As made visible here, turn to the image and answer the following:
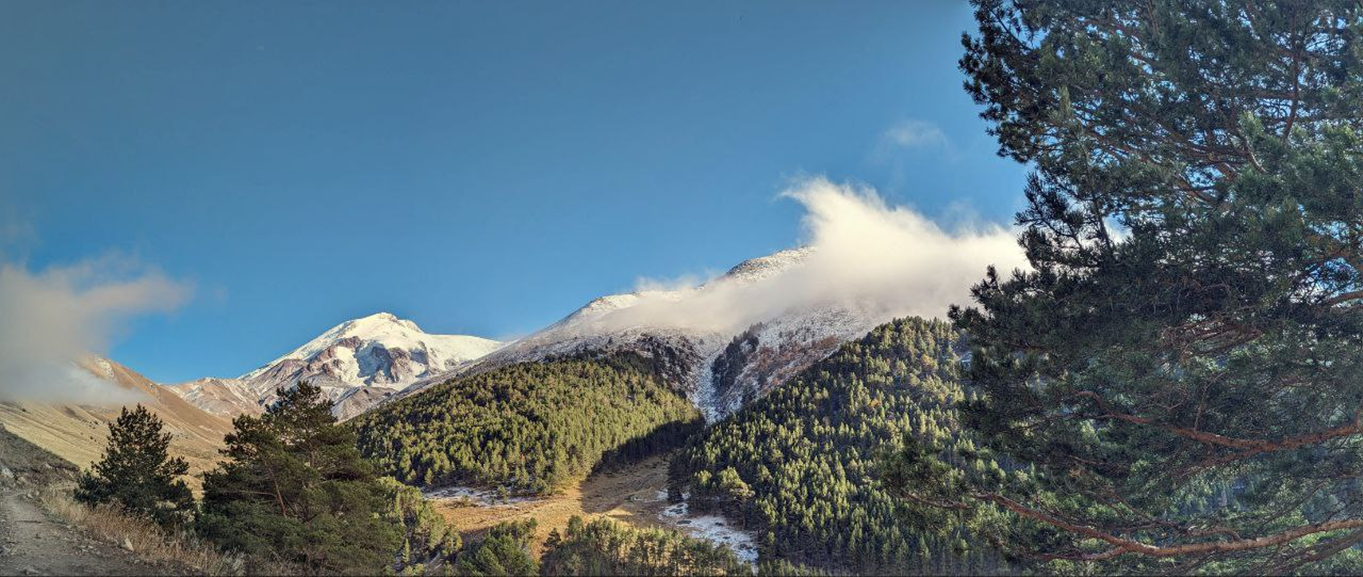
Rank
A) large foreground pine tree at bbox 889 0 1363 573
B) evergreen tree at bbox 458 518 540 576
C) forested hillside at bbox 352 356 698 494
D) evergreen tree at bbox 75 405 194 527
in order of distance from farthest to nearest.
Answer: forested hillside at bbox 352 356 698 494, evergreen tree at bbox 458 518 540 576, evergreen tree at bbox 75 405 194 527, large foreground pine tree at bbox 889 0 1363 573

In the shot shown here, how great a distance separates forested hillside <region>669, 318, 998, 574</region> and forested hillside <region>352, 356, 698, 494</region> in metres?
24.0

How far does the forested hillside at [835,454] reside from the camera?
82.8 metres

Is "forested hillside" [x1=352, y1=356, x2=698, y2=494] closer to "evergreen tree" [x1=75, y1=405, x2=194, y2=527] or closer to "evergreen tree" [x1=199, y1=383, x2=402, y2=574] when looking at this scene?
"evergreen tree" [x1=75, y1=405, x2=194, y2=527]

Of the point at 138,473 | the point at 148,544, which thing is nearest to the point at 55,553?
the point at 148,544

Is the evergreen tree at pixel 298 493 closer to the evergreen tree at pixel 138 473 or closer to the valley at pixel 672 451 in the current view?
the evergreen tree at pixel 138 473

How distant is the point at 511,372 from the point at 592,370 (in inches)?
908

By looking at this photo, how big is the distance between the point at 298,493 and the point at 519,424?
4506 inches

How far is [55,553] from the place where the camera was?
445 inches

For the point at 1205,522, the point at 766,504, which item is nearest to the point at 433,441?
the point at 766,504

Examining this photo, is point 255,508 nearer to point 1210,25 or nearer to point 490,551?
point 1210,25

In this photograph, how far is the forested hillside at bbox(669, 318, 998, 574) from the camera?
82812mm

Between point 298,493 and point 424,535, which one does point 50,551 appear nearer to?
point 298,493

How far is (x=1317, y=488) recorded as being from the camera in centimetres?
1435

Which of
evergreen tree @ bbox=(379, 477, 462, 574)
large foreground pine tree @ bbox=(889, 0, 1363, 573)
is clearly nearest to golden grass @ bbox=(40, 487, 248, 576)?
large foreground pine tree @ bbox=(889, 0, 1363, 573)
